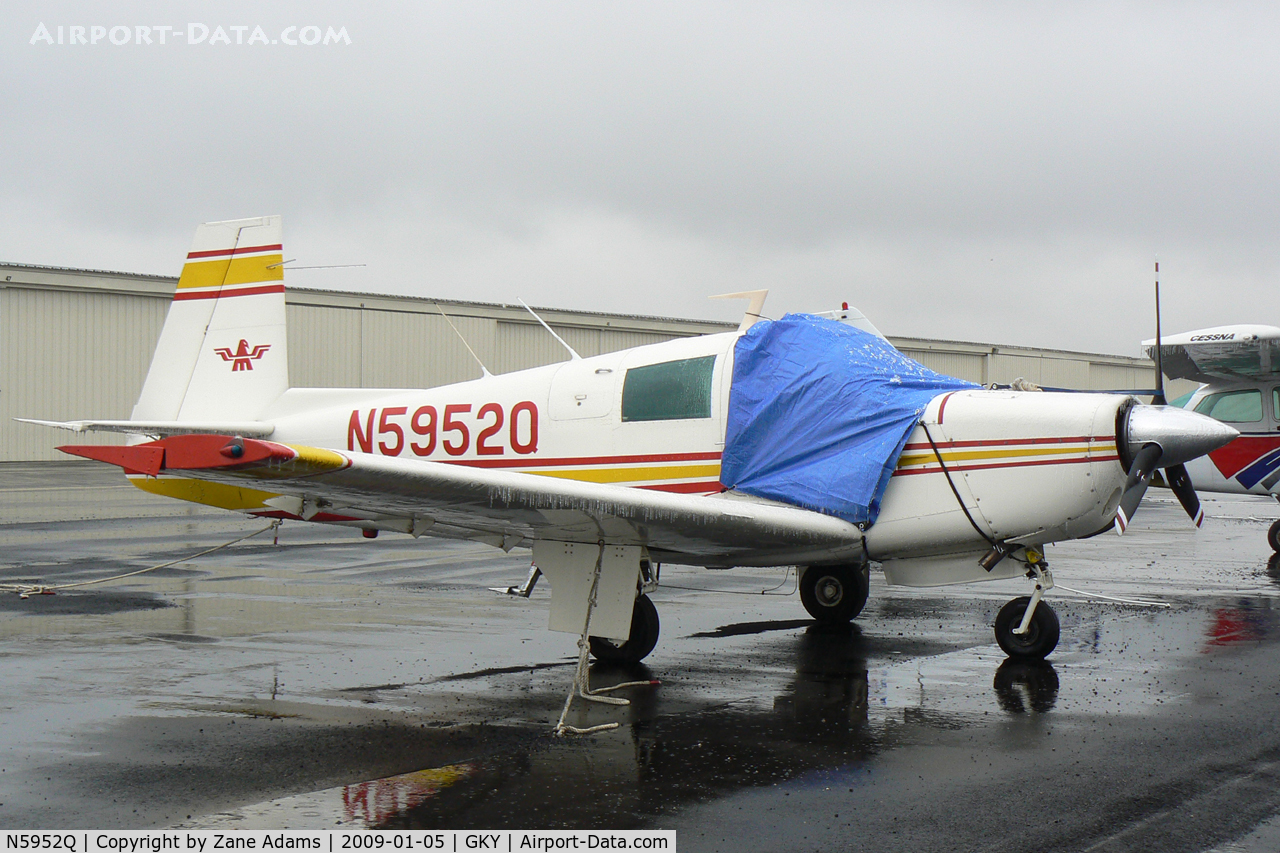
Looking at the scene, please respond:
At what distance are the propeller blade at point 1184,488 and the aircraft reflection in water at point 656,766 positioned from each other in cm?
214

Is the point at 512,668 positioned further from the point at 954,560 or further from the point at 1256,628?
the point at 1256,628

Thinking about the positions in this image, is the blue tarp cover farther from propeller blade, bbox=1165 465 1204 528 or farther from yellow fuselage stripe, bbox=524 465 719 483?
propeller blade, bbox=1165 465 1204 528

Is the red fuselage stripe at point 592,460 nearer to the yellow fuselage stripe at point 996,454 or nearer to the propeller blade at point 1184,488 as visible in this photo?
the yellow fuselage stripe at point 996,454

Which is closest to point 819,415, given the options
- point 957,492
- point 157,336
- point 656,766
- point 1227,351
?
point 957,492

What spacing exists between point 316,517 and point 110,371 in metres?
29.9

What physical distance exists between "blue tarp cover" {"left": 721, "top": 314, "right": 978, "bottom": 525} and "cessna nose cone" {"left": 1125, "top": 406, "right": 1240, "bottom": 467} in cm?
129

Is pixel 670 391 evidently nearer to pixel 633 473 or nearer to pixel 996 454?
pixel 633 473

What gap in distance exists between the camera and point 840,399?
7.57 m

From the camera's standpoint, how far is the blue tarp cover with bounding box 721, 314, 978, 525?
720 cm

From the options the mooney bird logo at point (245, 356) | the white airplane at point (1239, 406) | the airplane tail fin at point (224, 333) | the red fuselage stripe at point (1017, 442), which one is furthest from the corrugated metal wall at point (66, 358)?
the red fuselage stripe at point (1017, 442)

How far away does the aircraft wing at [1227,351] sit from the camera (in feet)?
44.4

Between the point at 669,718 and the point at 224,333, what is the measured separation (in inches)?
208

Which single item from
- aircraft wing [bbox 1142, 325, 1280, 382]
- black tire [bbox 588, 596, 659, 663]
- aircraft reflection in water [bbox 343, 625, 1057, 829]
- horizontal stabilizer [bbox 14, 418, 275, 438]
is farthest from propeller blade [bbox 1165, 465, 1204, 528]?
horizontal stabilizer [bbox 14, 418, 275, 438]

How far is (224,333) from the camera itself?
9.40 m
